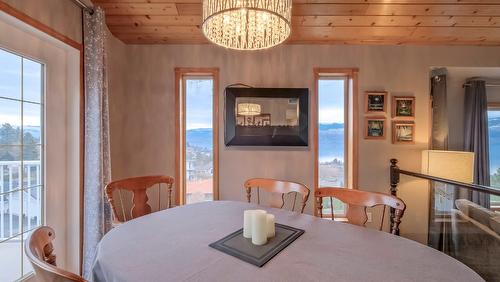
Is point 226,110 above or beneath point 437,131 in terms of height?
above

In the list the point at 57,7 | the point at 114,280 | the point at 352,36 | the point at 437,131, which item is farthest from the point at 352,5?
the point at 114,280

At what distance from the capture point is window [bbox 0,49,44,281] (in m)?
1.40

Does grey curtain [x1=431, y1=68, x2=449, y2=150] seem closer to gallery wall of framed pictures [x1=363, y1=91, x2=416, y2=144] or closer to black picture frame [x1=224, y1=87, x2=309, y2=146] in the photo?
gallery wall of framed pictures [x1=363, y1=91, x2=416, y2=144]

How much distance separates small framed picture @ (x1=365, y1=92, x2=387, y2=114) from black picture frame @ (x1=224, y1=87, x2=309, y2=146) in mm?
653

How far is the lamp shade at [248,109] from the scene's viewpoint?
246cm

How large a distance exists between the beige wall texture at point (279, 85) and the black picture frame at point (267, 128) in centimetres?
9

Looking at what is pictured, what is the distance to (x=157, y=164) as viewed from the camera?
2.53m

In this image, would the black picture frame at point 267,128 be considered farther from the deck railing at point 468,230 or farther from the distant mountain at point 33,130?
the distant mountain at point 33,130

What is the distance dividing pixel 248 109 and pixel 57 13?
1.68 m

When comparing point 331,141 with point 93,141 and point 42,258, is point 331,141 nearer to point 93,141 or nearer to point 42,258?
point 93,141

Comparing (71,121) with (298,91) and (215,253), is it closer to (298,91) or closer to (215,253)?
(215,253)

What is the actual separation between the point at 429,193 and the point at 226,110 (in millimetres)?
2390

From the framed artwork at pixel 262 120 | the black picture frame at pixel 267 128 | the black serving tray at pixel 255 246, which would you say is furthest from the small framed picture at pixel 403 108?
the black serving tray at pixel 255 246

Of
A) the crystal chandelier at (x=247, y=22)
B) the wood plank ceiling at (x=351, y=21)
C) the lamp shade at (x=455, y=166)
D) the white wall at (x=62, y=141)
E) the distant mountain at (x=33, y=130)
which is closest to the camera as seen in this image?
the crystal chandelier at (x=247, y=22)
